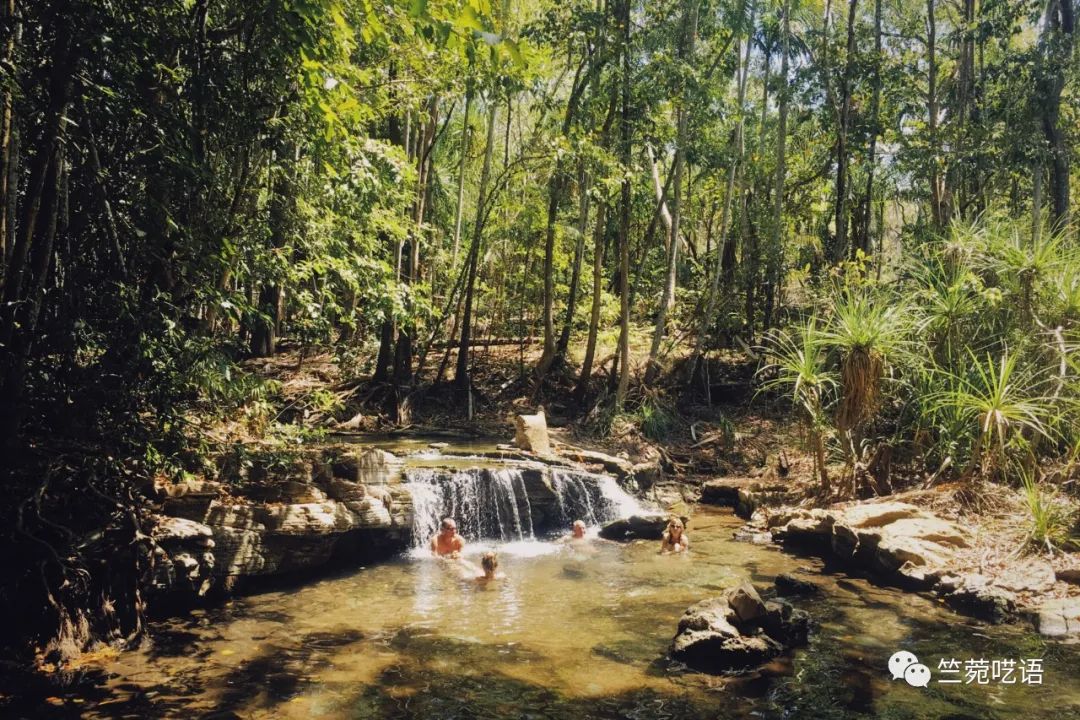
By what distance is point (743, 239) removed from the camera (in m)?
19.1

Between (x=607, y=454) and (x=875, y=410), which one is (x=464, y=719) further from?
(x=607, y=454)

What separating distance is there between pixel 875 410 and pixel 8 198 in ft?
31.6

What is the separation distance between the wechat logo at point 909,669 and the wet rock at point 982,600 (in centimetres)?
133

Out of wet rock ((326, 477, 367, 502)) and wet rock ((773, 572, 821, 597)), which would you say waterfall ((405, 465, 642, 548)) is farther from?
wet rock ((773, 572, 821, 597))

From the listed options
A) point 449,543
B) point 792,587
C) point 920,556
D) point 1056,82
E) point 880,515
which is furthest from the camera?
point 1056,82

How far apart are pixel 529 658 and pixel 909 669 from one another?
2889 mm

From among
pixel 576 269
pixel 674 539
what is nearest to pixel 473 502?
pixel 674 539

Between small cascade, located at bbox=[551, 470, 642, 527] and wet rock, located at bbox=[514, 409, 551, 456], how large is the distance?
1146 mm

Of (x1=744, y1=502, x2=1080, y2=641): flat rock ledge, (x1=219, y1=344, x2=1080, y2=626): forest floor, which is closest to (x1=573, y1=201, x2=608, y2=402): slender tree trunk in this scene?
(x1=219, y1=344, x2=1080, y2=626): forest floor

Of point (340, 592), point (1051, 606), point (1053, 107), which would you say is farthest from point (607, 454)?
point (1053, 107)

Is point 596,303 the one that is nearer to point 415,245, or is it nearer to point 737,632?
point 415,245

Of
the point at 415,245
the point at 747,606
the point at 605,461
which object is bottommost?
the point at 747,606

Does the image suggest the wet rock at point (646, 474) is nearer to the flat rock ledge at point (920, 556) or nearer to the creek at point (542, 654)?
the flat rock ledge at point (920, 556)

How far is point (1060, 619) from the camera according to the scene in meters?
6.06
